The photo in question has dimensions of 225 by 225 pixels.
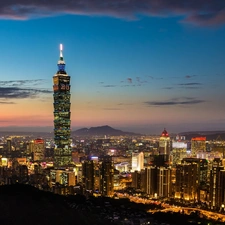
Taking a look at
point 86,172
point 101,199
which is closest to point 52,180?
point 86,172

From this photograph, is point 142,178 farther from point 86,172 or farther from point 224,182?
point 224,182

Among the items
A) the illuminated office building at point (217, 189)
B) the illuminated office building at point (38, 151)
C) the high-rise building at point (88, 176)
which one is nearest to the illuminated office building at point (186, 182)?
the illuminated office building at point (217, 189)

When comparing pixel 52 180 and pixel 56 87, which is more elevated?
pixel 56 87

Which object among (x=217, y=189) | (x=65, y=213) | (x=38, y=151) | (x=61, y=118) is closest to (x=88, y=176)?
(x=217, y=189)

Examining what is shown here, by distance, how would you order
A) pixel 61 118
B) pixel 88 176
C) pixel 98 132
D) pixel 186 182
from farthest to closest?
pixel 98 132
pixel 61 118
pixel 88 176
pixel 186 182

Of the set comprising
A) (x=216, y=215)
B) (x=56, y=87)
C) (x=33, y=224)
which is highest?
(x=56, y=87)

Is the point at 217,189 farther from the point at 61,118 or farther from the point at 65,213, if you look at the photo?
the point at 61,118

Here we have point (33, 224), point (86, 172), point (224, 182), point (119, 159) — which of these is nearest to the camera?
point (33, 224)

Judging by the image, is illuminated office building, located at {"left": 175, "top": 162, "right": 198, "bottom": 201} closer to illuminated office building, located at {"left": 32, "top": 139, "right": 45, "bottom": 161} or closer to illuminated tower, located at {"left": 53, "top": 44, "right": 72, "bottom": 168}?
illuminated tower, located at {"left": 53, "top": 44, "right": 72, "bottom": 168}

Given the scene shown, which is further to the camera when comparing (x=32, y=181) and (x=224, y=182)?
(x=32, y=181)
